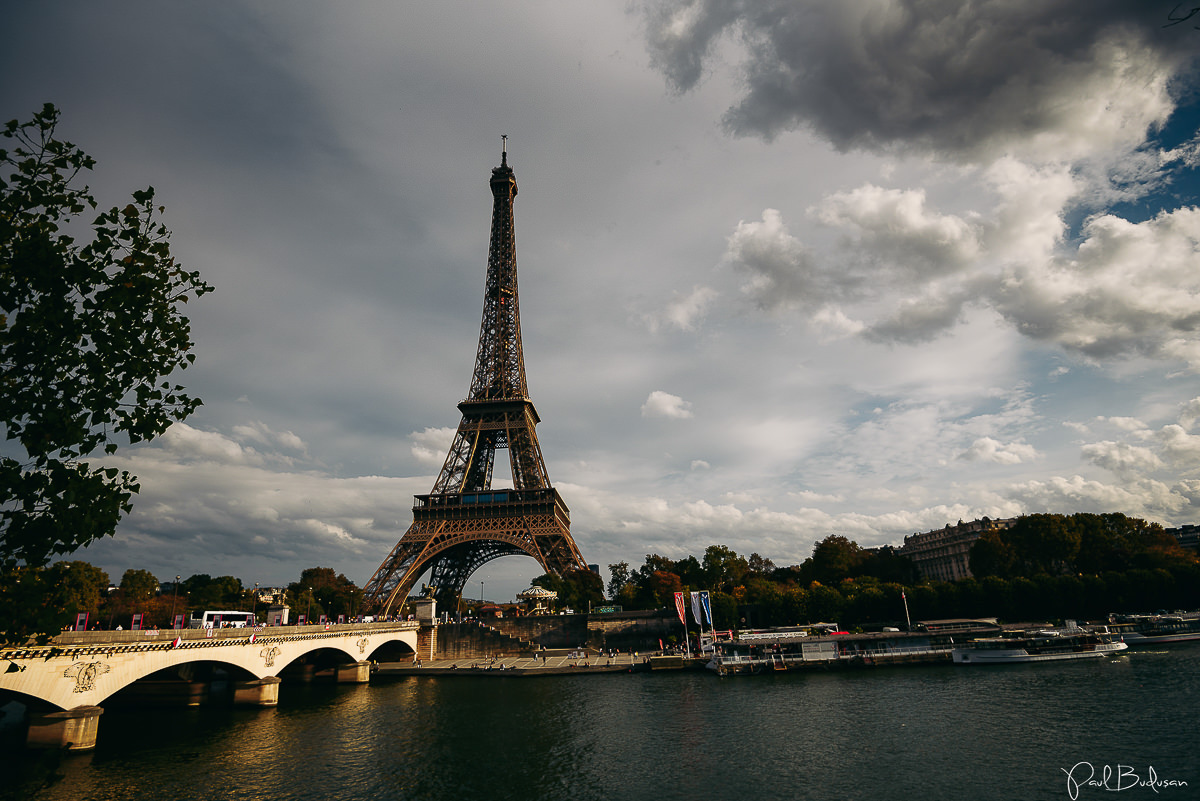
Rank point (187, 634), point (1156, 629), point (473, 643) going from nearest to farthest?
point (187, 634) < point (1156, 629) < point (473, 643)

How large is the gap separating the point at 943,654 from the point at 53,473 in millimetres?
64294

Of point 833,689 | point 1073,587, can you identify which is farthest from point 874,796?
point 1073,587

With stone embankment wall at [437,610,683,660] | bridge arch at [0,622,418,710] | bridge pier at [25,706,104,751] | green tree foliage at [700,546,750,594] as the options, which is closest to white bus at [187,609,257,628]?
bridge arch at [0,622,418,710]

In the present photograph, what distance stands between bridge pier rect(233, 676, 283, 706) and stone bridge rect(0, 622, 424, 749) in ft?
0.23

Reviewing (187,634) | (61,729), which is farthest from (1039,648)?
(61,729)

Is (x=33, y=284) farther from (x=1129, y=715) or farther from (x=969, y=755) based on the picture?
(x=1129, y=715)

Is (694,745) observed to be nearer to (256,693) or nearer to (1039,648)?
(256,693)

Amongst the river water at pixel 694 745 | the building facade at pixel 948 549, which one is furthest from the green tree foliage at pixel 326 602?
the building facade at pixel 948 549

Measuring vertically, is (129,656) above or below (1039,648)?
above

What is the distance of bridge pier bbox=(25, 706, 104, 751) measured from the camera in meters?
29.3

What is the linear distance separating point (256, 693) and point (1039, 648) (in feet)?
213

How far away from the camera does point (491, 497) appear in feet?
257

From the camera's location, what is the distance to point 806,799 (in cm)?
2111

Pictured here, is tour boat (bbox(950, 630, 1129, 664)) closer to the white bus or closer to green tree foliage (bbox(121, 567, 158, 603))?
the white bus
